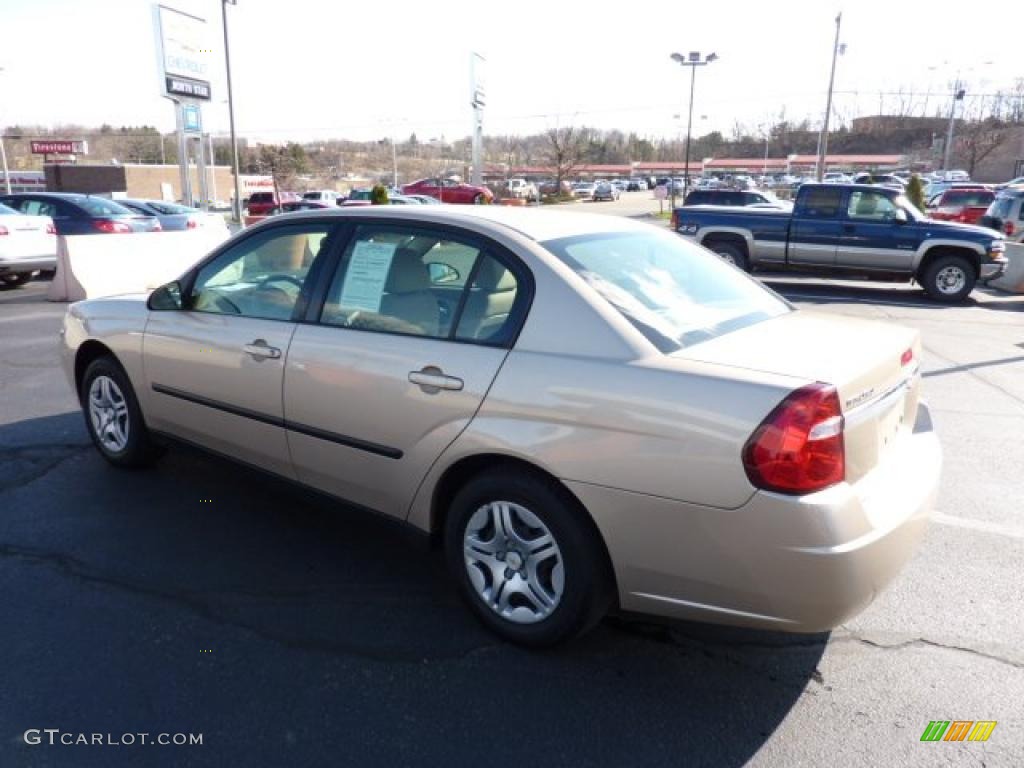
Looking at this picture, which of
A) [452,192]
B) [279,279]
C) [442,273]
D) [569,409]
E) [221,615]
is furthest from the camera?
[452,192]

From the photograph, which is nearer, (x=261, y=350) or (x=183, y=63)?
(x=261, y=350)

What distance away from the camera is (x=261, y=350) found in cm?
371

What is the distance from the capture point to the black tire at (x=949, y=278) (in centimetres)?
1305

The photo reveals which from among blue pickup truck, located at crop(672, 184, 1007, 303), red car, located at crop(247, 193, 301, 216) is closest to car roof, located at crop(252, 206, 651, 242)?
blue pickup truck, located at crop(672, 184, 1007, 303)

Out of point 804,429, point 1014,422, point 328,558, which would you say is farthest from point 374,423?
point 1014,422

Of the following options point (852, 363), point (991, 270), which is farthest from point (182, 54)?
point (852, 363)

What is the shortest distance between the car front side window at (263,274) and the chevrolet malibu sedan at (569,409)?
0.5 inches

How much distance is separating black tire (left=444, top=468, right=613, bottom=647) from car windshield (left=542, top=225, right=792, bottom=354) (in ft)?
2.19

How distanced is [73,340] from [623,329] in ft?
12.5

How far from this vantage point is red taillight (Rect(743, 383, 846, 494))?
238 centimetres

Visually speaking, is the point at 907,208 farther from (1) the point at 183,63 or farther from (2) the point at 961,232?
(1) the point at 183,63

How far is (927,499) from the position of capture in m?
2.84

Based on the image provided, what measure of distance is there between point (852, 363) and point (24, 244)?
1407cm

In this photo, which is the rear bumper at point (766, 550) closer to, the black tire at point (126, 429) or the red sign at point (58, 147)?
the black tire at point (126, 429)
